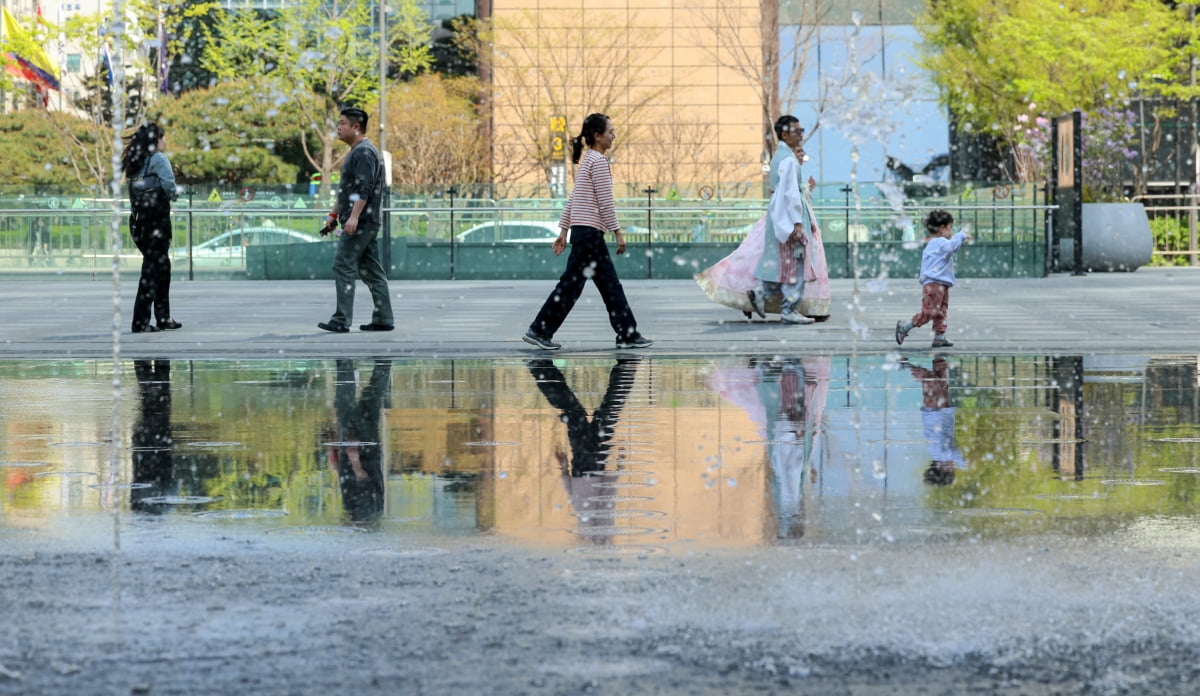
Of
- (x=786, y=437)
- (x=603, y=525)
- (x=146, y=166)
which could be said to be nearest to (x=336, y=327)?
(x=146, y=166)

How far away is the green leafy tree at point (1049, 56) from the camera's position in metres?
36.5

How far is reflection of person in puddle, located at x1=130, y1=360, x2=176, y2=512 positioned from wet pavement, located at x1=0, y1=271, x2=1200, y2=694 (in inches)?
1.6

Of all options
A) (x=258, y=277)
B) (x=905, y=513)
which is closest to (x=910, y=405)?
(x=905, y=513)

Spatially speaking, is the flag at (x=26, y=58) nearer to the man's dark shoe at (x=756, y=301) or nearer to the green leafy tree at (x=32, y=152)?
the green leafy tree at (x=32, y=152)

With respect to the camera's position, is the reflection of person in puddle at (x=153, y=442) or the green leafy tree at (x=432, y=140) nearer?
the reflection of person in puddle at (x=153, y=442)

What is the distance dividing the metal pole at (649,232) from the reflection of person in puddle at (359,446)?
662 inches

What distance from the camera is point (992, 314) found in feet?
60.4

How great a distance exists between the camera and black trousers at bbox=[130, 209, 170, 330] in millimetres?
15531

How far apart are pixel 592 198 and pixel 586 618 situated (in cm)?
886

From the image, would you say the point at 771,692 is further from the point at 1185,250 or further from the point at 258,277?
the point at 1185,250

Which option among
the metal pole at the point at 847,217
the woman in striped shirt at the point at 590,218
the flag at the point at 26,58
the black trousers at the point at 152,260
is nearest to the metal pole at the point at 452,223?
the metal pole at the point at 847,217

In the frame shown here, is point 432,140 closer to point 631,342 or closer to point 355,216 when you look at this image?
point 355,216

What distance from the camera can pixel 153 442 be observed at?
359 inches

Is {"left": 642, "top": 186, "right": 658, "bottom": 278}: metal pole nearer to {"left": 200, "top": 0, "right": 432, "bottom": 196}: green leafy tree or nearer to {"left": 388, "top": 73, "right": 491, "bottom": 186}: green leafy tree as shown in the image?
{"left": 388, "top": 73, "right": 491, "bottom": 186}: green leafy tree
